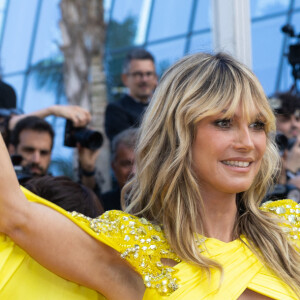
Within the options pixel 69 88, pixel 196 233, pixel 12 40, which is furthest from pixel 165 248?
pixel 12 40

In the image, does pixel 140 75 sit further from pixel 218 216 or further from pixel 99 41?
pixel 99 41

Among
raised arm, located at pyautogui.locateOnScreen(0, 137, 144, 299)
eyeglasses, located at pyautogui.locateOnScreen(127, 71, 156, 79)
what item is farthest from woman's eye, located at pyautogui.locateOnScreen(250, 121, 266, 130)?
eyeglasses, located at pyautogui.locateOnScreen(127, 71, 156, 79)

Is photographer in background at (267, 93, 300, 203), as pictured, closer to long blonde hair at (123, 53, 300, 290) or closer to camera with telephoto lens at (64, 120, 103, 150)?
long blonde hair at (123, 53, 300, 290)

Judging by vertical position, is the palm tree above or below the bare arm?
above

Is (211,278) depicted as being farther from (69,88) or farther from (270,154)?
(69,88)

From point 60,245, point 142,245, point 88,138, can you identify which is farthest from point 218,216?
point 88,138

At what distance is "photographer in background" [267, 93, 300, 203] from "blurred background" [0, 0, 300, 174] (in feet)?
8.48

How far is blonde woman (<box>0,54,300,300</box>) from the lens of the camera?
191 centimetres

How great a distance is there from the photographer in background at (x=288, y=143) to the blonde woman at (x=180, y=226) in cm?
91

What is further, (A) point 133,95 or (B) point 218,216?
(A) point 133,95

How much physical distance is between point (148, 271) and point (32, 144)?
176 cm

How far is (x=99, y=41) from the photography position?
827 cm

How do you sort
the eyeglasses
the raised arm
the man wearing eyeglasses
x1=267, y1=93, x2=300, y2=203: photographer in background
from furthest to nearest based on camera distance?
the eyeglasses < the man wearing eyeglasses < x1=267, y1=93, x2=300, y2=203: photographer in background < the raised arm

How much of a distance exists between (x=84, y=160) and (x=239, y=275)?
1.78 meters
